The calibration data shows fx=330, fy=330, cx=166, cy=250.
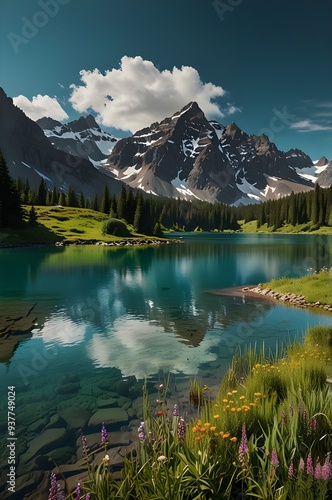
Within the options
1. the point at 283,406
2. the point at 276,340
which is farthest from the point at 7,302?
the point at 283,406

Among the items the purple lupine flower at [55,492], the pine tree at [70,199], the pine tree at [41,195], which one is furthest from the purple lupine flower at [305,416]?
the pine tree at [41,195]

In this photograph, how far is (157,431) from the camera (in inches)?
267

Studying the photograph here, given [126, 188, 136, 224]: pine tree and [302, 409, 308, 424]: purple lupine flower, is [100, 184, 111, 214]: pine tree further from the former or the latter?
[302, 409, 308, 424]: purple lupine flower

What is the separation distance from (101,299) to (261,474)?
86.6ft

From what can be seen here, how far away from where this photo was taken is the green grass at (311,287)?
28.4 meters

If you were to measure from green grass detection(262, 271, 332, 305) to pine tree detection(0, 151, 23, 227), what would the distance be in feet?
230

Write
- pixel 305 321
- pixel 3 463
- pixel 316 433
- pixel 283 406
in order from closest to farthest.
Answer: pixel 316 433, pixel 283 406, pixel 3 463, pixel 305 321

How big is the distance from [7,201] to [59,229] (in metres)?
28.1

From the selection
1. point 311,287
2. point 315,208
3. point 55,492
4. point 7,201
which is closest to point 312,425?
point 55,492

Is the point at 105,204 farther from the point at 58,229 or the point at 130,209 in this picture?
the point at 58,229

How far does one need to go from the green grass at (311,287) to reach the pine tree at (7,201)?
70.0 m

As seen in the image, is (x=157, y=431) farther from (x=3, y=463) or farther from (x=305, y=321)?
(x=305, y=321)

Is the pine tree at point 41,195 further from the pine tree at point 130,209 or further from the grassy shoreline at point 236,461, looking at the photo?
the grassy shoreline at point 236,461

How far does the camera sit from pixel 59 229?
110 meters
